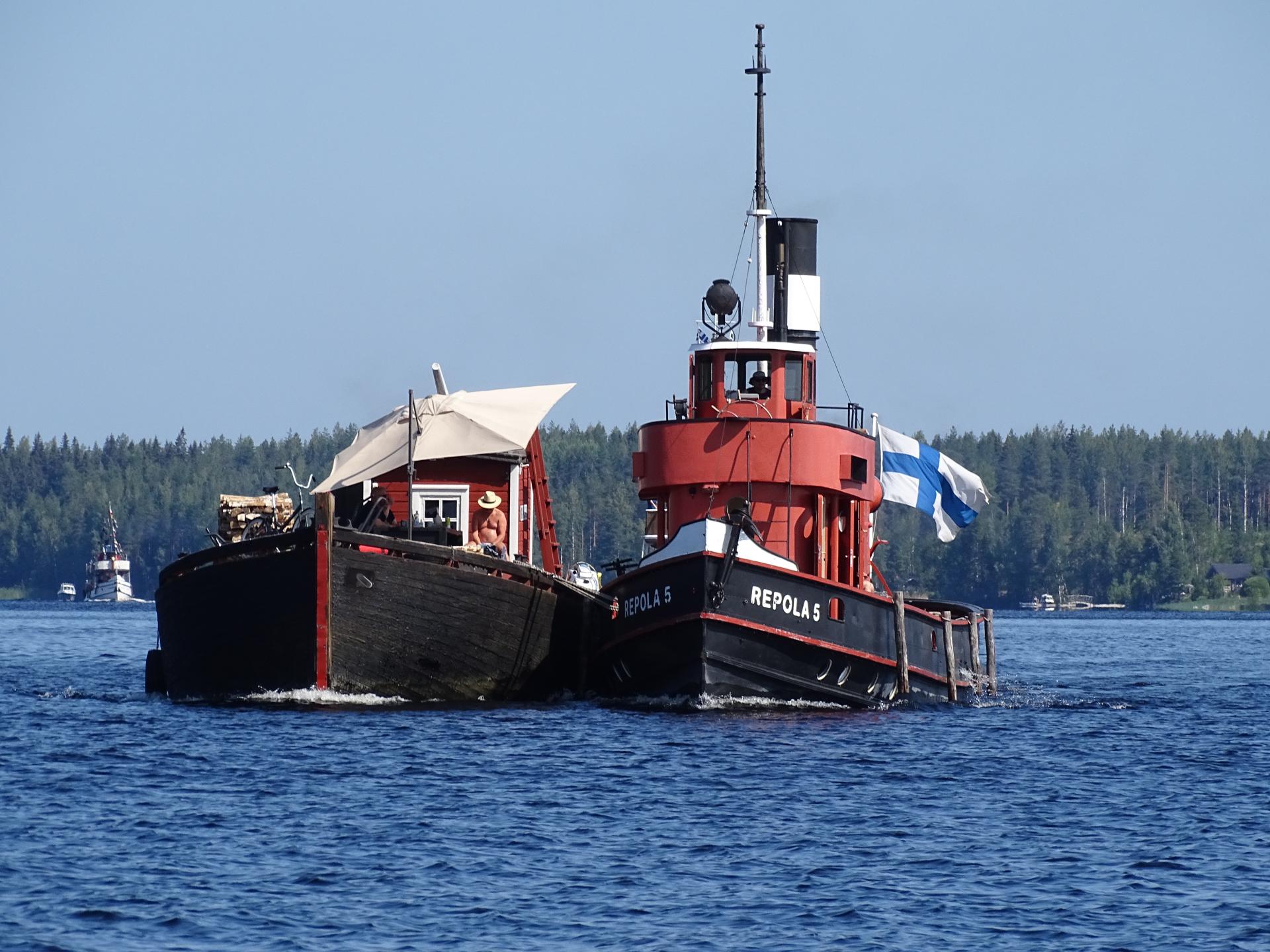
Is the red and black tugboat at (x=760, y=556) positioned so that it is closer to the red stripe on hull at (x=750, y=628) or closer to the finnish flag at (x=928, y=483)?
the red stripe on hull at (x=750, y=628)

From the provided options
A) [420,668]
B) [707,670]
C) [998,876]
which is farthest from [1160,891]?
[420,668]

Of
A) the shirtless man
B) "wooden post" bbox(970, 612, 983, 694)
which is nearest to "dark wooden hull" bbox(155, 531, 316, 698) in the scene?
the shirtless man

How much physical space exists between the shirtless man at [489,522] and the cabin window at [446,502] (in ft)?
1.03

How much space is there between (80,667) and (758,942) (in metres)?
39.9

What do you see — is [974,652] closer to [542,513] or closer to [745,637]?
[542,513]

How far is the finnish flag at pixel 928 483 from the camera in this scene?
149 feet

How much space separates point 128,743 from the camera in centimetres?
2898

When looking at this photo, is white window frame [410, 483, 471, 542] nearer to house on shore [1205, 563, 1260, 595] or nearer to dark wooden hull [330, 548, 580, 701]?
dark wooden hull [330, 548, 580, 701]

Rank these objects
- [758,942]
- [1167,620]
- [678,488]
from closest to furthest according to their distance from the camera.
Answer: [758,942] → [678,488] → [1167,620]

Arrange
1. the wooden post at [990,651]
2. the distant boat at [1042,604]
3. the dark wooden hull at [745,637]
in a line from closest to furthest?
the dark wooden hull at [745,637]
the wooden post at [990,651]
the distant boat at [1042,604]

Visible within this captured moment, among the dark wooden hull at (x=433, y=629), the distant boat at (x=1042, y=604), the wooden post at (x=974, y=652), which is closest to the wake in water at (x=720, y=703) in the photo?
the dark wooden hull at (x=433, y=629)

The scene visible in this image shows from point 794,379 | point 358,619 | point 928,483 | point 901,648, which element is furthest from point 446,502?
point 928,483

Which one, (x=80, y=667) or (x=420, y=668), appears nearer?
(x=420, y=668)

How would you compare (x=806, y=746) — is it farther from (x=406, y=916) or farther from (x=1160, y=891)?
(x=406, y=916)
